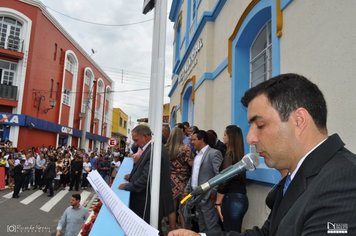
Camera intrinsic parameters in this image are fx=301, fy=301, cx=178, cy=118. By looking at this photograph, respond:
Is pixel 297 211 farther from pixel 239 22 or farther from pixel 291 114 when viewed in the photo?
pixel 239 22

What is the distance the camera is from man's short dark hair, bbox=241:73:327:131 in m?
1.37

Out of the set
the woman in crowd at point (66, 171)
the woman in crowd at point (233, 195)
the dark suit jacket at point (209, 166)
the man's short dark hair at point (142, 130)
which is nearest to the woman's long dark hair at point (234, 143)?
the woman in crowd at point (233, 195)

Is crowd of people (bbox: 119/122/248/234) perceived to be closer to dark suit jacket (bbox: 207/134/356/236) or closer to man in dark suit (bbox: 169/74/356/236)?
man in dark suit (bbox: 169/74/356/236)

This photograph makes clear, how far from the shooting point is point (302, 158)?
1.35 metres

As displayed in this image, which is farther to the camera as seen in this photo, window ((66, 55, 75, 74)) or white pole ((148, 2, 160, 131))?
window ((66, 55, 75, 74))

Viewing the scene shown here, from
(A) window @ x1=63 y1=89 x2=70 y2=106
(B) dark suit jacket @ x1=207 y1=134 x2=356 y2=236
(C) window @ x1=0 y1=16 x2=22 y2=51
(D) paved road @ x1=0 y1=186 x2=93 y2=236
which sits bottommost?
(D) paved road @ x1=0 y1=186 x2=93 y2=236

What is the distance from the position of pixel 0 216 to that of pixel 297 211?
1036cm

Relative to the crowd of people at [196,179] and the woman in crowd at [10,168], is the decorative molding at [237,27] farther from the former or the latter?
the woman in crowd at [10,168]

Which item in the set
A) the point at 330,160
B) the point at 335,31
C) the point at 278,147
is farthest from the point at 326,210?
the point at 335,31

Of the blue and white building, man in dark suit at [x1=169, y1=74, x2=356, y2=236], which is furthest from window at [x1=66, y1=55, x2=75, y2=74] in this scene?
man in dark suit at [x1=169, y1=74, x2=356, y2=236]

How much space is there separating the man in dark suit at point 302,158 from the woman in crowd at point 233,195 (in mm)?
2153

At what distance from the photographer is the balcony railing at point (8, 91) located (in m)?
21.5

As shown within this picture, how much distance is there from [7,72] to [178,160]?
22357 millimetres

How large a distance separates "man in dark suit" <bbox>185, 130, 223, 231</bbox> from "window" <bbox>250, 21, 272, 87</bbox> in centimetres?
169
